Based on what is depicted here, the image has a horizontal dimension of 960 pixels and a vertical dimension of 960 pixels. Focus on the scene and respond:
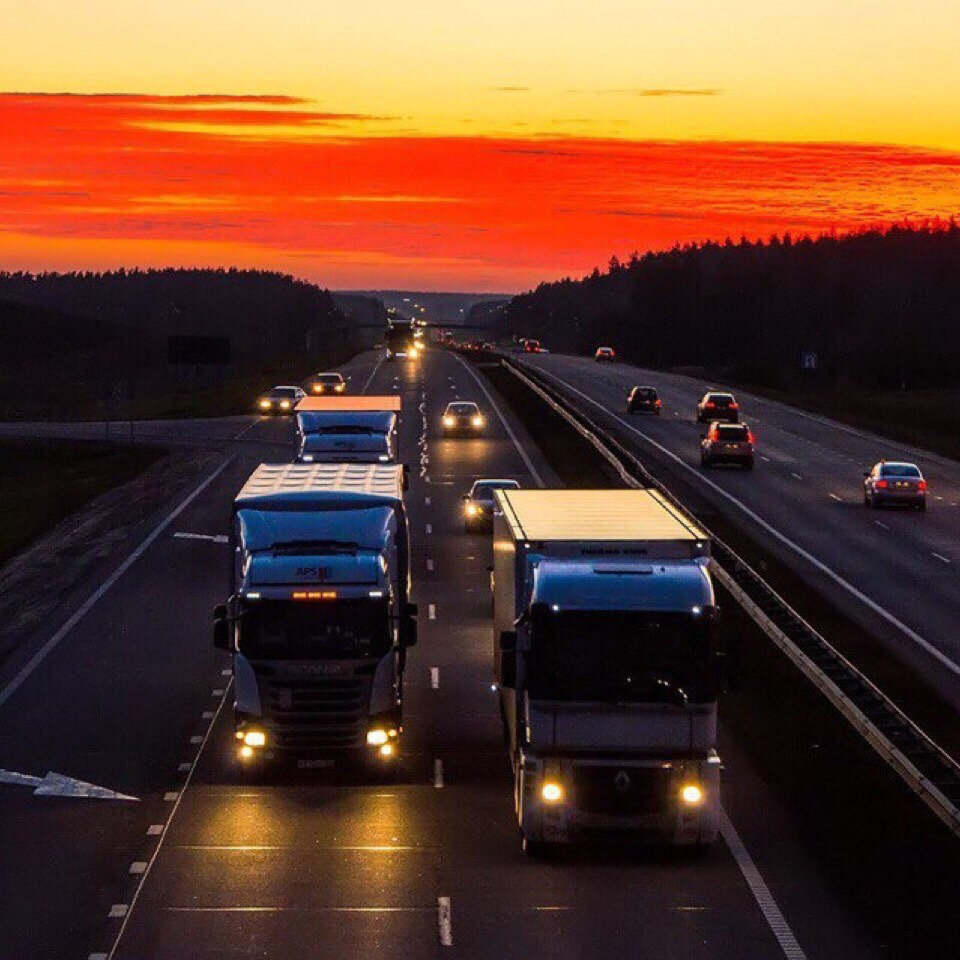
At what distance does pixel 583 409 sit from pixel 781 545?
2158 inches

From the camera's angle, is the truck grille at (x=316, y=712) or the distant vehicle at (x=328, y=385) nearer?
the truck grille at (x=316, y=712)

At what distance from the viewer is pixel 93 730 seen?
103 ft

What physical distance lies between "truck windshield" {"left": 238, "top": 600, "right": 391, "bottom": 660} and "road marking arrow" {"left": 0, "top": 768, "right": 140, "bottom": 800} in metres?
2.91

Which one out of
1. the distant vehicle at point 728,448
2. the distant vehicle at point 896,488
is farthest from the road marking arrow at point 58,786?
the distant vehicle at point 728,448

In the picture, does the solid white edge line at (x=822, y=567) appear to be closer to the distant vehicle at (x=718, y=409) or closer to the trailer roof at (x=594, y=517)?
the distant vehicle at (x=718, y=409)

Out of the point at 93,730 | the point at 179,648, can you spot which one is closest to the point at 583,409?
the point at 179,648

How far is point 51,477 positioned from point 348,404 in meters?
44.2

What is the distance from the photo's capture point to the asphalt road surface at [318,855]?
19.5 m

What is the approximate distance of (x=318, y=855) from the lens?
2280 cm

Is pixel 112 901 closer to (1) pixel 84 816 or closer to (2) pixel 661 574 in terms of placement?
(1) pixel 84 816

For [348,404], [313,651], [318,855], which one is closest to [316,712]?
[313,651]

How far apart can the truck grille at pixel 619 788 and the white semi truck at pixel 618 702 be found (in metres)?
0.01

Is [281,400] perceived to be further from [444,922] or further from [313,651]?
[444,922]

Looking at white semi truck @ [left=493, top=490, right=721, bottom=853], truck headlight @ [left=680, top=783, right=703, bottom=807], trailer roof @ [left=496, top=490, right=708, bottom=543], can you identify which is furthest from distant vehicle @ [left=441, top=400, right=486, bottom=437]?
truck headlight @ [left=680, top=783, right=703, bottom=807]
